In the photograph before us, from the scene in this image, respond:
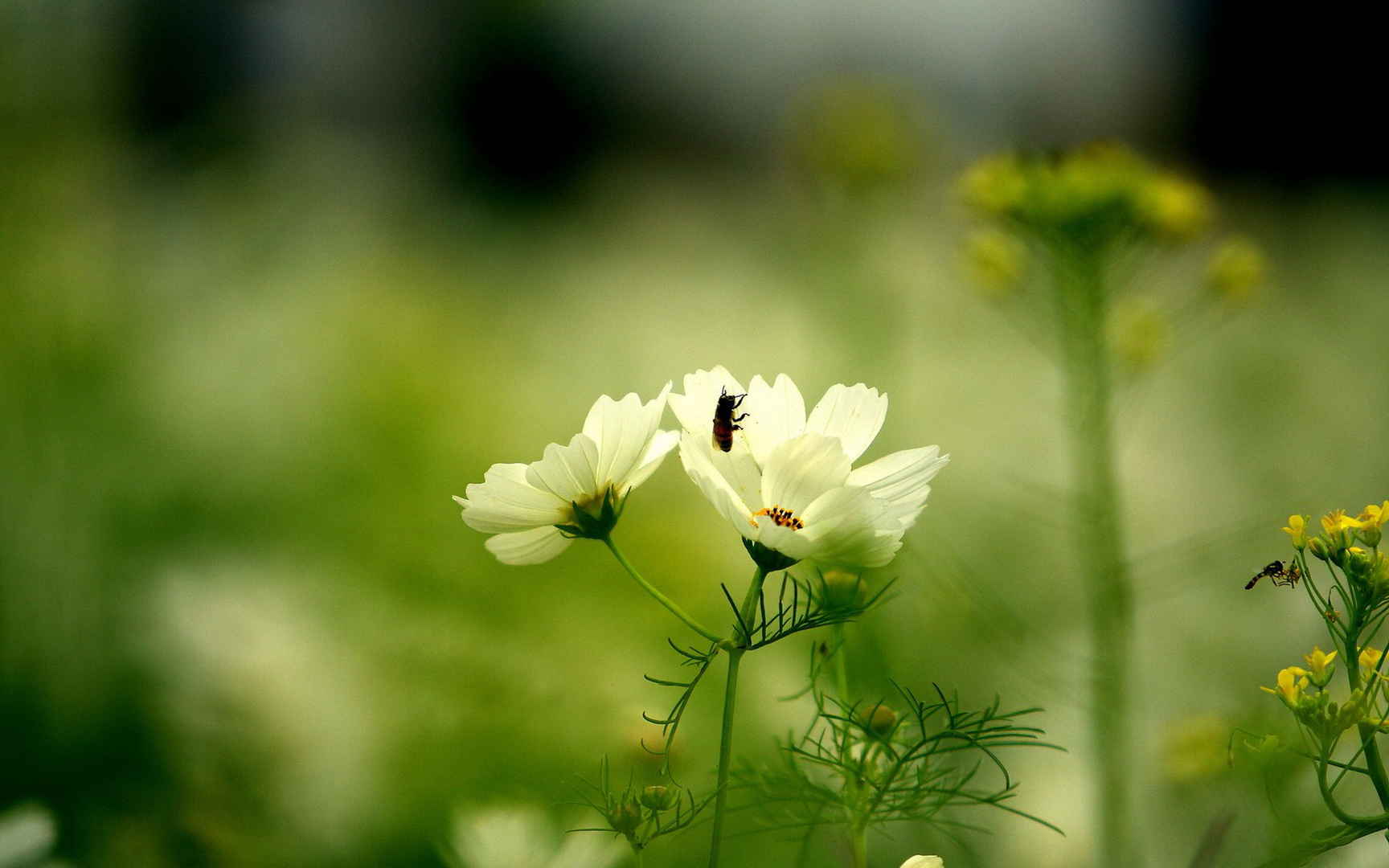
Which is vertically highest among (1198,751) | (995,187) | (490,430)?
(995,187)

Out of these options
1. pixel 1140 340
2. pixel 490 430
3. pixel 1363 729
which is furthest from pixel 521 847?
pixel 490 430

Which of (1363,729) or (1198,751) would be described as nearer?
(1363,729)

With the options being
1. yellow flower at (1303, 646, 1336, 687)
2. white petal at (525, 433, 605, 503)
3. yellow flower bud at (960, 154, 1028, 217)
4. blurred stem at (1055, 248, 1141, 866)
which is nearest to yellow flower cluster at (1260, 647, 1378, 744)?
yellow flower at (1303, 646, 1336, 687)

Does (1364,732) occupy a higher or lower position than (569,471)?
lower

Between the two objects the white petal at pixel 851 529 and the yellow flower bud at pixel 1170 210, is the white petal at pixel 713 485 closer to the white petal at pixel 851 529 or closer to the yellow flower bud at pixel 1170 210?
the white petal at pixel 851 529

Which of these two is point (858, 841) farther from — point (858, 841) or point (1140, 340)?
point (1140, 340)

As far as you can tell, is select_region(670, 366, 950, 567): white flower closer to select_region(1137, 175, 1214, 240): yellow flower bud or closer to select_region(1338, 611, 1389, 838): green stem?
select_region(1338, 611, 1389, 838): green stem

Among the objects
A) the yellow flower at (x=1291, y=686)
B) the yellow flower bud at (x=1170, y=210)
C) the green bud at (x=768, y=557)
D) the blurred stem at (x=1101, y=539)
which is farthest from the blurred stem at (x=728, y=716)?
the yellow flower bud at (x=1170, y=210)

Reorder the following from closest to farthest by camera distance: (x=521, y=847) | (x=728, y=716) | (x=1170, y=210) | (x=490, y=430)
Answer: (x=728, y=716) < (x=521, y=847) < (x=1170, y=210) < (x=490, y=430)

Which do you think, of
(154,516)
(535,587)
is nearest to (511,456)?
(535,587)
